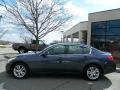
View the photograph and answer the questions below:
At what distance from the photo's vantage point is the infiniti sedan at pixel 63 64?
10.8 m

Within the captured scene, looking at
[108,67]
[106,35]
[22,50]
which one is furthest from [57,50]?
[22,50]

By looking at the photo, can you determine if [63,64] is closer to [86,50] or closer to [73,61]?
[73,61]

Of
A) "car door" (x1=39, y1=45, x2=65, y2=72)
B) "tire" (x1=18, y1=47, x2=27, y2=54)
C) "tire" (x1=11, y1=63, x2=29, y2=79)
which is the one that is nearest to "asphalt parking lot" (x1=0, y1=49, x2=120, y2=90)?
Result: "tire" (x1=11, y1=63, x2=29, y2=79)

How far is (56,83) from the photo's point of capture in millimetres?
10039

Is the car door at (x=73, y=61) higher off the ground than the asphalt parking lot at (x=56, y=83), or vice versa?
the car door at (x=73, y=61)

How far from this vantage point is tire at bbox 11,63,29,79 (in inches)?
430

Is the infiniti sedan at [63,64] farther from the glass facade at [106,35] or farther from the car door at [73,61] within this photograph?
the glass facade at [106,35]

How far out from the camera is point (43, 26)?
22641 mm

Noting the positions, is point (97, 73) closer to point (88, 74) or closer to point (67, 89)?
point (88, 74)

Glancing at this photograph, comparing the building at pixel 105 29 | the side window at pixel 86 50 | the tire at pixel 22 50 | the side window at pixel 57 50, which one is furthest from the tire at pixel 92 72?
→ the tire at pixel 22 50

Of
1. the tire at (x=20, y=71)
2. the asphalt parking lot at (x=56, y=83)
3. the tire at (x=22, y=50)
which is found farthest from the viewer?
the tire at (x=22, y=50)

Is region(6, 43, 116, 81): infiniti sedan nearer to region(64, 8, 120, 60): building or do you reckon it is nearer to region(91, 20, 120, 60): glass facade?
region(91, 20, 120, 60): glass facade

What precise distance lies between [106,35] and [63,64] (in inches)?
541

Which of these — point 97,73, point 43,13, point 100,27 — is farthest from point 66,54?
point 100,27
